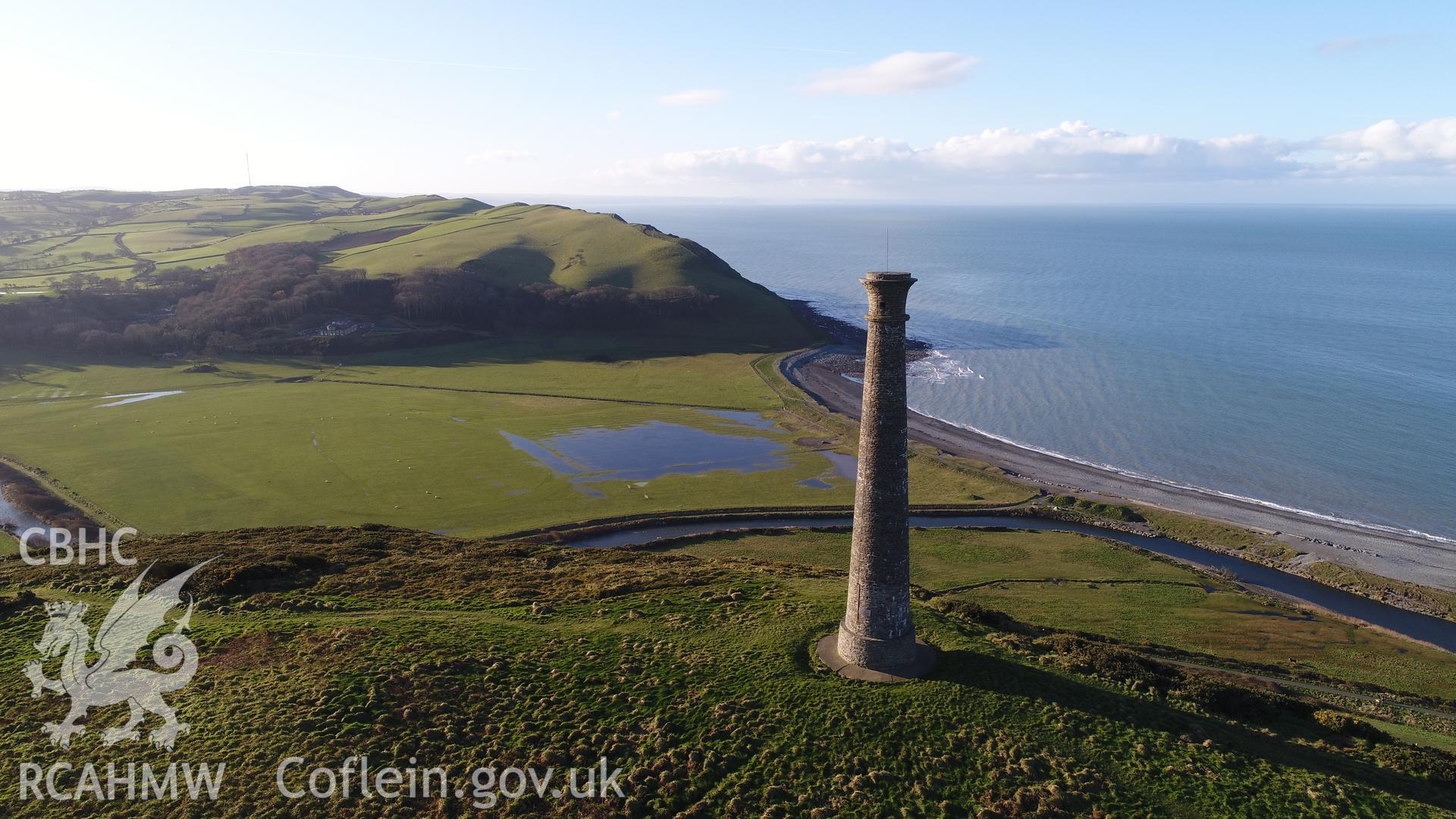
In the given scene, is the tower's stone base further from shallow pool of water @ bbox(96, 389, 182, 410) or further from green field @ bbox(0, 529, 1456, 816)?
shallow pool of water @ bbox(96, 389, 182, 410)

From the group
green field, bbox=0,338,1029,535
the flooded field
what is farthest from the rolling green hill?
the flooded field

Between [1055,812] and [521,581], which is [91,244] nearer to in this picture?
[521,581]

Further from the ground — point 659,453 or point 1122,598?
point 659,453

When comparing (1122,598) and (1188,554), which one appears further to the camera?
(1188,554)

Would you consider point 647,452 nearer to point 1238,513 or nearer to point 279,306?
point 1238,513

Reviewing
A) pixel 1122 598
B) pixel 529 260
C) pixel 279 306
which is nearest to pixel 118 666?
pixel 1122 598

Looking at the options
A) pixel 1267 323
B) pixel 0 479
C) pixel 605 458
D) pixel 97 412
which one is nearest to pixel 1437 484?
pixel 605 458
